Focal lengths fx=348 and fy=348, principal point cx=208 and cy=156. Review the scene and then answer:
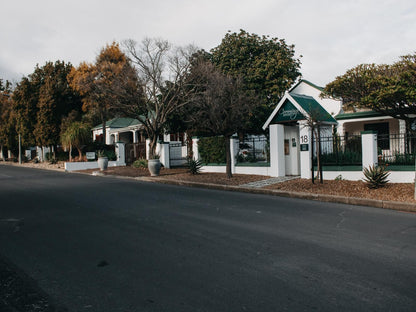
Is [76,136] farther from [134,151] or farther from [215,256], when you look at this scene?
[215,256]

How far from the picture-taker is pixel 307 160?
1505cm

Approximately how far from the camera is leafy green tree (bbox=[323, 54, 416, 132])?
1552 centimetres

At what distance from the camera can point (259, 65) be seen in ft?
83.9

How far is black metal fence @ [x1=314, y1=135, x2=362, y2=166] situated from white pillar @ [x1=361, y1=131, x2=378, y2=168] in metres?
0.50

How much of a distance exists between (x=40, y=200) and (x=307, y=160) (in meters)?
10.5

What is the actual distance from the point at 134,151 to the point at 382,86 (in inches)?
711

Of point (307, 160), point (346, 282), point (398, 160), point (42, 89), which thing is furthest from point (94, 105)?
point (346, 282)

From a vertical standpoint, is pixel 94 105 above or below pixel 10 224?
above

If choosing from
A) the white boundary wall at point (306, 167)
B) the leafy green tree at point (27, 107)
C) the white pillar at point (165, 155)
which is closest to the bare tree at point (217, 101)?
the white boundary wall at point (306, 167)

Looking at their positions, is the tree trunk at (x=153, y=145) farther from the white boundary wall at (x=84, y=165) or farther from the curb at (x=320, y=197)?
the curb at (x=320, y=197)

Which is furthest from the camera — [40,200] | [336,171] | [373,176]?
[336,171]

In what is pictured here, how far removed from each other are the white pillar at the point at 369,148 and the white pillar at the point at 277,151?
3.99 metres

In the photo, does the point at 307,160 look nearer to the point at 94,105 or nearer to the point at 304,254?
the point at 304,254

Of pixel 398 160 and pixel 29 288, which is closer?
pixel 29 288
